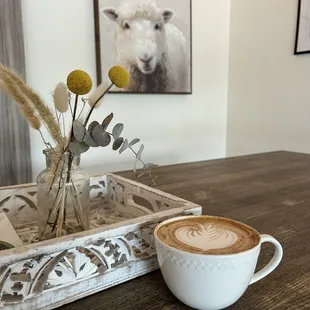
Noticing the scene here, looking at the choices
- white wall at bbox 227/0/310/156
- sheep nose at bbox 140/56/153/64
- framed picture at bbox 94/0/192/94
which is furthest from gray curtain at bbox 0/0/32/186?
white wall at bbox 227/0/310/156

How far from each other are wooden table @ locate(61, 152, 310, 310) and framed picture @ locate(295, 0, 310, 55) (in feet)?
3.06

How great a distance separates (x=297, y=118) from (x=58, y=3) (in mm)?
1769

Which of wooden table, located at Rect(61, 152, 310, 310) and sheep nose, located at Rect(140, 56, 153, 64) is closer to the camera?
wooden table, located at Rect(61, 152, 310, 310)

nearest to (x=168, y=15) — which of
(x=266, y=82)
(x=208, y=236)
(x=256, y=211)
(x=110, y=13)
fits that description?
(x=110, y=13)

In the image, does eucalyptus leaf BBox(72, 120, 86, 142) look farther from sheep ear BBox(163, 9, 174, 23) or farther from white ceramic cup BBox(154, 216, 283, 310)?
sheep ear BBox(163, 9, 174, 23)

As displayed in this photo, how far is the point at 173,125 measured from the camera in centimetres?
246

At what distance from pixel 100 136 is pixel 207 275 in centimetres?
24

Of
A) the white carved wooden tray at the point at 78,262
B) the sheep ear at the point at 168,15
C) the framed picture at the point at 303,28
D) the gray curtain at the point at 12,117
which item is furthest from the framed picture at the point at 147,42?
the white carved wooden tray at the point at 78,262

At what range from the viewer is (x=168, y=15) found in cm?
222

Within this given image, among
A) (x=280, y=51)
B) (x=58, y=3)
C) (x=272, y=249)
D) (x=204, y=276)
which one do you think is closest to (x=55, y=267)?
(x=204, y=276)

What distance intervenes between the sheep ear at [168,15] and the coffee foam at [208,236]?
2037 millimetres

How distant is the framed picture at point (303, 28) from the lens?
2.12m

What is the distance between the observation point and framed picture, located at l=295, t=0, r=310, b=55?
6.97ft

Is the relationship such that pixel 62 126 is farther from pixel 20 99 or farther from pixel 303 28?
pixel 303 28
